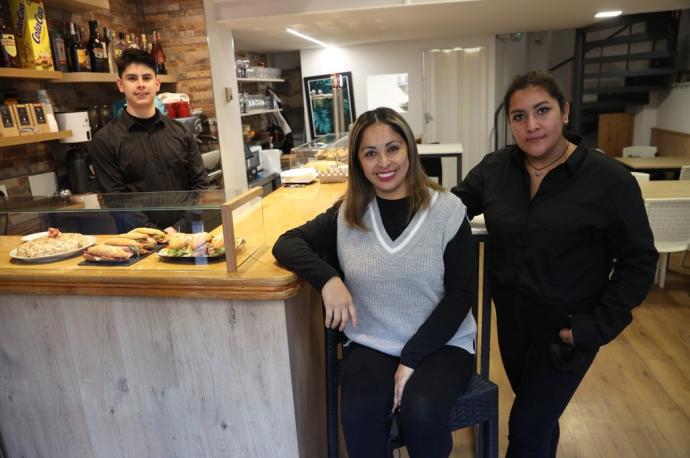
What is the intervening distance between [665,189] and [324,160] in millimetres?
2533

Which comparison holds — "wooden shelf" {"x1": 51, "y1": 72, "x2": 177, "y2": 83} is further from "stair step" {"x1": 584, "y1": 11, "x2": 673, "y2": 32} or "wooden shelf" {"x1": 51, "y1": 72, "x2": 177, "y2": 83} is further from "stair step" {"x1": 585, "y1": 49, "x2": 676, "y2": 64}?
"stair step" {"x1": 585, "y1": 49, "x2": 676, "y2": 64}

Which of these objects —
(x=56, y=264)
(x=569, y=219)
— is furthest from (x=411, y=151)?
(x=56, y=264)

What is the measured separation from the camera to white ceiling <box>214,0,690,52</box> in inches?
Answer: 142

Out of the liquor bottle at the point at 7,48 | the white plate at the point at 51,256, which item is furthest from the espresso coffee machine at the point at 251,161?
the white plate at the point at 51,256

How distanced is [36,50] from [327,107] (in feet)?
15.6

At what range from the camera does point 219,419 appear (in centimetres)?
167

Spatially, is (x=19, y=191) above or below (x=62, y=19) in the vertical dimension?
below

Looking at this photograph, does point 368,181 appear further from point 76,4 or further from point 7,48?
point 76,4

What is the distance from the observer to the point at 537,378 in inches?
61.4

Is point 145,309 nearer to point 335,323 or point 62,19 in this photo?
point 335,323

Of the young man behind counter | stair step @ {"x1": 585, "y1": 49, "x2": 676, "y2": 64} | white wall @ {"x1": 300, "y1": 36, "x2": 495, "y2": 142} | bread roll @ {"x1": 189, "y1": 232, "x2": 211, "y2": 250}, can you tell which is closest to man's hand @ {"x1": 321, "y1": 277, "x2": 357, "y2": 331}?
bread roll @ {"x1": 189, "y1": 232, "x2": 211, "y2": 250}

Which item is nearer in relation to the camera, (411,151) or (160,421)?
(411,151)

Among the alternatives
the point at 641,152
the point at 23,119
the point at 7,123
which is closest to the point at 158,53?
the point at 23,119

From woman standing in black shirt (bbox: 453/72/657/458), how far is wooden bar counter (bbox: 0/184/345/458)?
69 centimetres
